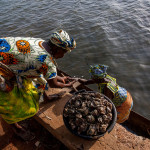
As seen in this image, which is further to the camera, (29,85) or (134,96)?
(134,96)

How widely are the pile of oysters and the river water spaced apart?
3.10 metres

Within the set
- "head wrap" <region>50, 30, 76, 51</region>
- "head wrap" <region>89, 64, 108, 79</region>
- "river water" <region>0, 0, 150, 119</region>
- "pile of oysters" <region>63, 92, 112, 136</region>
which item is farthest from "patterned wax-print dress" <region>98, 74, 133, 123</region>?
"river water" <region>0, 0, 150, 119</region>

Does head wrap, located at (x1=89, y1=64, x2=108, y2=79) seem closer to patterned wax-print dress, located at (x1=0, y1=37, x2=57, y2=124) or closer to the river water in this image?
patterned wax-print dress, located at (x1=0, y1=37, x2=57, y2=124)

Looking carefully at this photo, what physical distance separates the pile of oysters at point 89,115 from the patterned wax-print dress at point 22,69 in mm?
601

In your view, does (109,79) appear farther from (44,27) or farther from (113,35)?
(44,27)

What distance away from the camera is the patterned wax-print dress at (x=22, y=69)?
188 centimetres

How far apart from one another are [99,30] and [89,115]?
6.75 meters

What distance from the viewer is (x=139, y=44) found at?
21.8 feet

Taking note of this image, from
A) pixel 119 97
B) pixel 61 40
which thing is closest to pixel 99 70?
pixel 119 97

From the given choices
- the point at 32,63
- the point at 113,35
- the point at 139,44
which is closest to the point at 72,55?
the point at 113,35

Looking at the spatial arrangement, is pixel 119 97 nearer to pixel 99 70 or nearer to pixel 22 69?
pixel 99 70

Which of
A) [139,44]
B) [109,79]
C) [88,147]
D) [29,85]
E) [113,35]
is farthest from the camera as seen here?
[113,35]

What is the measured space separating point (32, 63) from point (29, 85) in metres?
0.54

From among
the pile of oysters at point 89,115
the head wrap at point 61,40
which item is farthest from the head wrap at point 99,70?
the head wrap at point 61,40
